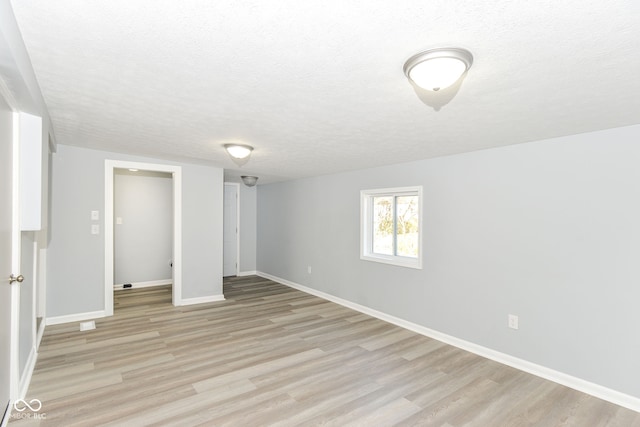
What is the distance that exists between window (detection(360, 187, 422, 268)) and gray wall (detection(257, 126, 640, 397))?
0.14 m

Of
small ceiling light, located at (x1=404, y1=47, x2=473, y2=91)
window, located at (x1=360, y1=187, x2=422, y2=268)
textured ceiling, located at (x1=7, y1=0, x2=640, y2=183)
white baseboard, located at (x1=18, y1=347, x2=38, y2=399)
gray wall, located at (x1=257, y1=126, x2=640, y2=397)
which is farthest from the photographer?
window, located at (x1=360, y1=187, x2=422, y2=268)

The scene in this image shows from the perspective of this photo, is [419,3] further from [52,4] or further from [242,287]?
[242,287]

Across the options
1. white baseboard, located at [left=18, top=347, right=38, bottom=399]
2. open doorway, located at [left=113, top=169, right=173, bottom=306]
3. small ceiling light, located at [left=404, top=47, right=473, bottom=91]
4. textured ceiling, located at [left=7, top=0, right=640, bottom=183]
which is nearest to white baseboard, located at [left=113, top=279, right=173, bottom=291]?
open doorway, located at [left=113, top=169, right=173, bottom=306]

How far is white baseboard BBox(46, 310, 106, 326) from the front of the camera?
4027 millimetres

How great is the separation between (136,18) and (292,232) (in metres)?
5.25

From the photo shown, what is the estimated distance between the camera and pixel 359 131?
2.88 metres

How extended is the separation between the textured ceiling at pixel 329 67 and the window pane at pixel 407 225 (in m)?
1.38

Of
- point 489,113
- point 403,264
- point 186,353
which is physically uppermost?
point 489,113

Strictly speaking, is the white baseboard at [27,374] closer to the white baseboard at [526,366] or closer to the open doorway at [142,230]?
the open doorway at [142,230]

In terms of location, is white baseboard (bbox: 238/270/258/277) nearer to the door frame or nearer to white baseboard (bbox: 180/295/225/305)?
white baseboard (bbox: 180/295/225/305)

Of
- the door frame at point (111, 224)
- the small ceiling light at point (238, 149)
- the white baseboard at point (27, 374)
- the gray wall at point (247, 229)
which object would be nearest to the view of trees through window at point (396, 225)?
the small ceiling light at point (238, 149)

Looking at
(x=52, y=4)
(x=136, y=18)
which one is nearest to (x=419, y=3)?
(x=136, y=18)

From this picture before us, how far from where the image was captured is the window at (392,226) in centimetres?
425

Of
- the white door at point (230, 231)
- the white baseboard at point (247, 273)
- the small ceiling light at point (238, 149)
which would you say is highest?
the small ceiling light at point (238, 149)
